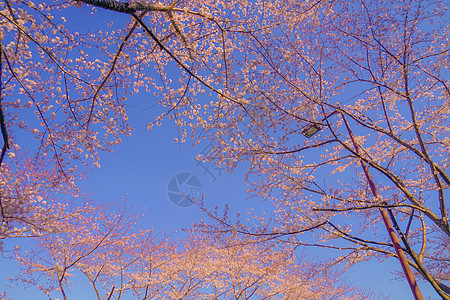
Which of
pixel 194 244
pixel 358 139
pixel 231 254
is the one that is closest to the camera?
pixel 358 139

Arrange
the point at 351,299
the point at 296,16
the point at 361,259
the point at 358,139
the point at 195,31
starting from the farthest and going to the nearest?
the point at 351,299 → the point at 358,139 → the point at 361,259 → the point at 296,16 → the point at 195,31

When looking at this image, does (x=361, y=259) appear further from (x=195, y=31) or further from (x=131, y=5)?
(x=131, y=5)

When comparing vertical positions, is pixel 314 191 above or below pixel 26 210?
below

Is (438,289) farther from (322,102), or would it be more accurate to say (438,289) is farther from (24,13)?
(24,13)

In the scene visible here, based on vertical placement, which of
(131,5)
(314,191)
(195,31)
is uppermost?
(195,31)

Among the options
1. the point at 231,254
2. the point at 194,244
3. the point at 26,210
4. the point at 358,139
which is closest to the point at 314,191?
the point at 358,139

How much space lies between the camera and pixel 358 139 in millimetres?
7207

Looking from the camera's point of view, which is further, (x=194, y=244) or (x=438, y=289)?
(x=194, y=244)

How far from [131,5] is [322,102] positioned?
408 cm

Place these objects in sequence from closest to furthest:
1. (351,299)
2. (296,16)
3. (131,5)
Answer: (131,5)
(296,16)
(351,299)

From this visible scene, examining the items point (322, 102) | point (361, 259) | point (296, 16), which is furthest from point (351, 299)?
point (296, 16)

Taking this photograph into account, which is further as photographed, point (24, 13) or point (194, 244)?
point (194, 244)

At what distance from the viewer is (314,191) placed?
5.69 meters

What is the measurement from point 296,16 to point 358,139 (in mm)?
4234
